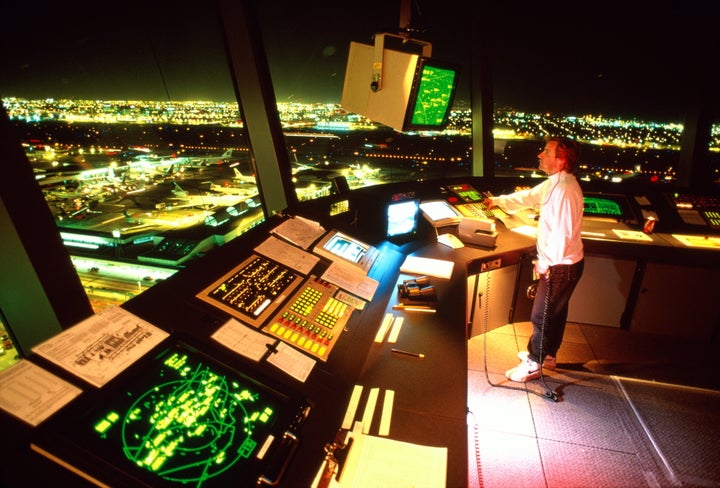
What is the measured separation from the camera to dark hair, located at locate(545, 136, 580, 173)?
88.7 inches

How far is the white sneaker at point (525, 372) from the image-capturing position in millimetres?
2639

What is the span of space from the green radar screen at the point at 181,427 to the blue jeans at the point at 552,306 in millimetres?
2194

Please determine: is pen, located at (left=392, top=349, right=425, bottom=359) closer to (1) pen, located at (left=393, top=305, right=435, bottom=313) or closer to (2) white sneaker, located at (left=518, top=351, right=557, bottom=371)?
(1) pen, located at (left=393, top=305, right=435, bottom=313)

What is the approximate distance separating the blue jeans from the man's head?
2.32 ft

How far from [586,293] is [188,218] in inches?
342

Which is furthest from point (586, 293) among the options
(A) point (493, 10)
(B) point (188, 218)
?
(B) point (188, 218)

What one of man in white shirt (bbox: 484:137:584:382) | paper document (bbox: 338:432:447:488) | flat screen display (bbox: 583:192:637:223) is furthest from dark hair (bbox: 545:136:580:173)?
paper document (bbox: 338:432:447:488)

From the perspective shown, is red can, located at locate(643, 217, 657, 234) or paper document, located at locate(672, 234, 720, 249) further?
red can, located at locate(643, 217, 657, 234)

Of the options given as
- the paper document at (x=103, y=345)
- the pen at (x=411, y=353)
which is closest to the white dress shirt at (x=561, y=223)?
the pen at (x=411, y=353)

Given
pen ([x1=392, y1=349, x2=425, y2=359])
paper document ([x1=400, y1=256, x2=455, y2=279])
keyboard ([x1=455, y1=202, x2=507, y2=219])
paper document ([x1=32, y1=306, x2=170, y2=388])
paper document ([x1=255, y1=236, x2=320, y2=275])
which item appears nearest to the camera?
paper document ([x1=32, y1=306, x2=170, y2=388])

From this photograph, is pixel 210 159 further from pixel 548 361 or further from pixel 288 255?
pixel 548 361

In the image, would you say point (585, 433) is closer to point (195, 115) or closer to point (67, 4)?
point (195, 115)

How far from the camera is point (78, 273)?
153cm

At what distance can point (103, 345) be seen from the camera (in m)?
0.98
